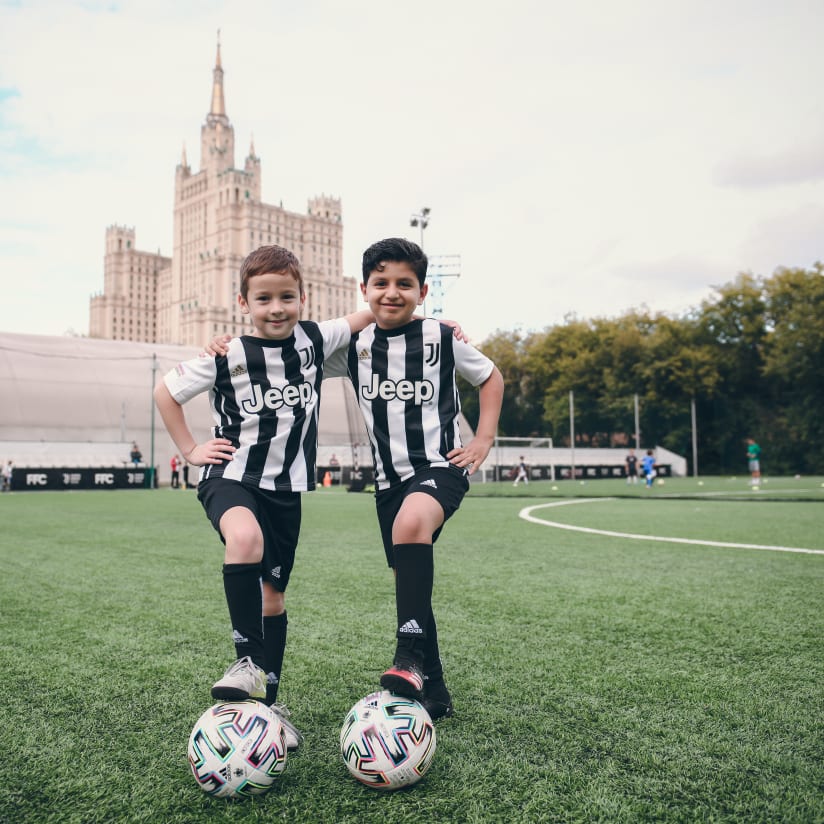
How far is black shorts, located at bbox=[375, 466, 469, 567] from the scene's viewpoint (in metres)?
3.13

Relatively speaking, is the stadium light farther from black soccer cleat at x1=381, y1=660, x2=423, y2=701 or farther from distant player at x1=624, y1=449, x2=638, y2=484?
black soccer cleat at x1=381, y1=660, x2=423, y2=701

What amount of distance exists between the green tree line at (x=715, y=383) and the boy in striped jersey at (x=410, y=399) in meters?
46.0

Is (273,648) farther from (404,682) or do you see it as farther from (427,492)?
(427,492)

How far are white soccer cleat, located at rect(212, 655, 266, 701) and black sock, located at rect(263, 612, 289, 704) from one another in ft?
1.22

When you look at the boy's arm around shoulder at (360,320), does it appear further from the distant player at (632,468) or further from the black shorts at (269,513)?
the distant player at (632,468)

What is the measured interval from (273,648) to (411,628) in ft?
2.33

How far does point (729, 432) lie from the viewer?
49.6 meters

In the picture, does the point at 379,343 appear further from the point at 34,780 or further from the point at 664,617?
the point at 664,617

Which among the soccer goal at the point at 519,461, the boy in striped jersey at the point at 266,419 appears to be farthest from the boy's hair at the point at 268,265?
the soccer goal at the point at 519,461

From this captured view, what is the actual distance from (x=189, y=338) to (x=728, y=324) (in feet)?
368

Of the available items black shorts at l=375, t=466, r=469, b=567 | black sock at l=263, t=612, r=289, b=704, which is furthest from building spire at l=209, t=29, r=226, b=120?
black sock at l=263, t=612, r=289, b=704

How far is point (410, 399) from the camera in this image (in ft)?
11.0

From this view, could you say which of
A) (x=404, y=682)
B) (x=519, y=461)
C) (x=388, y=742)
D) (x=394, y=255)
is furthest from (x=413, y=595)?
(x=519, y=461)

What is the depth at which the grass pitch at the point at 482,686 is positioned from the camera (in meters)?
2.34
